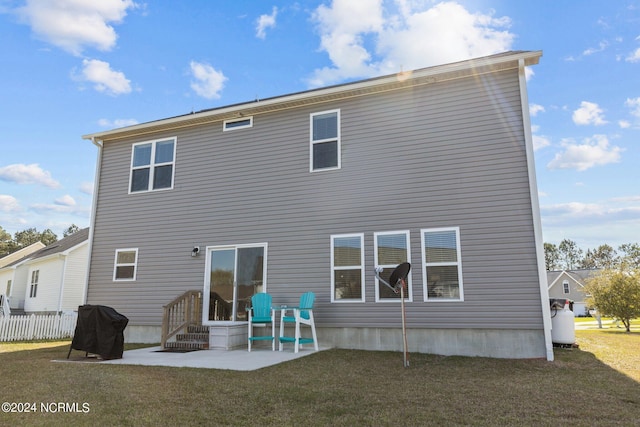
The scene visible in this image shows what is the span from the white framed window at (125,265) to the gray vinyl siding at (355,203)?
18cm

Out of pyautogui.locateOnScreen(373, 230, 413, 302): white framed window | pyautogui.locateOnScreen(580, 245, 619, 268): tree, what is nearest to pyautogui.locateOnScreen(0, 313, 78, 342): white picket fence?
pyautogui.locateOnScreen(373, 230, 413, 302): white framed window

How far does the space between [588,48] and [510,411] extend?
11.5m

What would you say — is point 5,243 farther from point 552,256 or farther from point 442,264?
point 552,256

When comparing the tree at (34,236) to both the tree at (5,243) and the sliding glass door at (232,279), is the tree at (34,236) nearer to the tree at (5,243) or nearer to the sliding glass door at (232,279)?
the tree at (5,243)

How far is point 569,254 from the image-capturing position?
73562mm

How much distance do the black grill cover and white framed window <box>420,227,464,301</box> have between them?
5677mm

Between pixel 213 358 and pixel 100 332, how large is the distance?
208cm

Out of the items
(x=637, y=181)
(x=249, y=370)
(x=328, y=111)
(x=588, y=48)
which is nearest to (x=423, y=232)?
(x=328, y=111)

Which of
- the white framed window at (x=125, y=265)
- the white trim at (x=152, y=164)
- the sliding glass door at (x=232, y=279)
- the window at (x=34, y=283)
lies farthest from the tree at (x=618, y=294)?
the window at (x=34, y=283)

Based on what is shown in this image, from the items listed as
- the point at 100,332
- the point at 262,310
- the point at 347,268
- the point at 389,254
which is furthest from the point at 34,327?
the point at 389,254

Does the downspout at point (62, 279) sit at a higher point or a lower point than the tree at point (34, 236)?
lower

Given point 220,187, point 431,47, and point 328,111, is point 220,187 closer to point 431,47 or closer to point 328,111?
point 328,111

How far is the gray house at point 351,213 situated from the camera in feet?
23.7

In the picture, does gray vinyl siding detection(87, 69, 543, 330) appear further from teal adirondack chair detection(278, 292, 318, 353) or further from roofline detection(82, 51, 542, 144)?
teal adirondack chair detection(278, 292, 318, 353)
